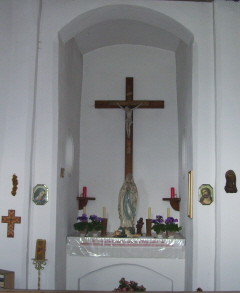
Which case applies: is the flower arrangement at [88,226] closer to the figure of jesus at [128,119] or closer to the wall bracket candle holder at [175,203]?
the wall bracket candle holder at [175,203]

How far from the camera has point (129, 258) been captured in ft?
23.7

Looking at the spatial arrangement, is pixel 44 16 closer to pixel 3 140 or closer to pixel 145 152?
pixel 3 140

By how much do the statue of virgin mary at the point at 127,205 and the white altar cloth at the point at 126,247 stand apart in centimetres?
56

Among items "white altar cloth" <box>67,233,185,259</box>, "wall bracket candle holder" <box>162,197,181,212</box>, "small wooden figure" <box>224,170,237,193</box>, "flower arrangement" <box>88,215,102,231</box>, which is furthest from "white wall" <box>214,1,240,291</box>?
"flower arrangement" <box>88,215,102,231</box>

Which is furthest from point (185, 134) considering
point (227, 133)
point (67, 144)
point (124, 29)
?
point (124, 29)

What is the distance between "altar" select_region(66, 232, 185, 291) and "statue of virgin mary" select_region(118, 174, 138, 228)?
1.82 feet

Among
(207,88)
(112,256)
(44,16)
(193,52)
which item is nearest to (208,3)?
(193,52)

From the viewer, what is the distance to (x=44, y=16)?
686 cm

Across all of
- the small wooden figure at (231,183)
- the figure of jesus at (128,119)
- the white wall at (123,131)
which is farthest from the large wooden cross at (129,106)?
the small wooden figure at (231,183)

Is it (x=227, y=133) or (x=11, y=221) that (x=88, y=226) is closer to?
(x=11, y=221)

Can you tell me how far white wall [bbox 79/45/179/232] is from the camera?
28.4ft

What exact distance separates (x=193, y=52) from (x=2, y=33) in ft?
8.81

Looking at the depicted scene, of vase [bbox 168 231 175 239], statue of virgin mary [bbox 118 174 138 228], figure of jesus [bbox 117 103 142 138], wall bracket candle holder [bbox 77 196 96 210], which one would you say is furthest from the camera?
figure of jesus [bbox 117 103 142 138]

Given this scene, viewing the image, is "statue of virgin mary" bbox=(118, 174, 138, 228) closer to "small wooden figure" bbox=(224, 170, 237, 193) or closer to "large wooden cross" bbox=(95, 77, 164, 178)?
"large wooden cross" bbox=(95, 77, 164, 178)
